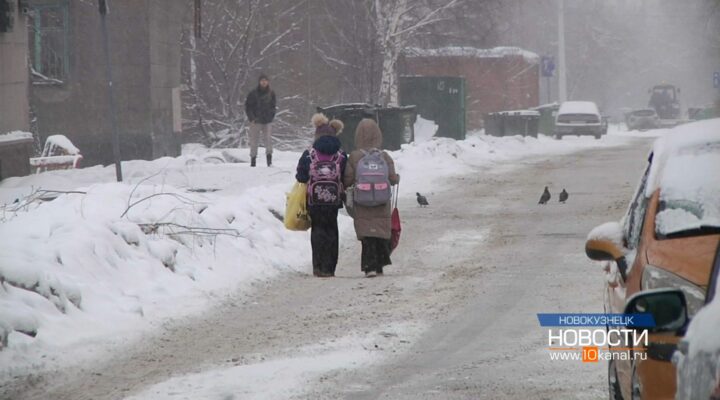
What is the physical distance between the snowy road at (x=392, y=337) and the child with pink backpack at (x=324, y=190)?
0.31 metres

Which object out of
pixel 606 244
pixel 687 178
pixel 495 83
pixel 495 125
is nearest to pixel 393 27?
pixel 495 125

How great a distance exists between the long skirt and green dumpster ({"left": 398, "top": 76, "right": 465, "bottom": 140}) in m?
27.5

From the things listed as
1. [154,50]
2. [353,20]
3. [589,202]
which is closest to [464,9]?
[353,20]

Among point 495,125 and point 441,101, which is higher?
point 441,101

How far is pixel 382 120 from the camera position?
3159 cm

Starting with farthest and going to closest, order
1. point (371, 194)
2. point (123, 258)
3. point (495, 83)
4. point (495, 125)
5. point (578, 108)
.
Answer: point (495, 83)
point (578, 108)
point (495, 125)
point (371, 194)
point (123, 258)

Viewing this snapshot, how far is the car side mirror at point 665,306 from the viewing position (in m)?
4.42

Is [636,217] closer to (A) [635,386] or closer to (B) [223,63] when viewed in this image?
(A) [635,386]

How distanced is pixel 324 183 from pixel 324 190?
7cm

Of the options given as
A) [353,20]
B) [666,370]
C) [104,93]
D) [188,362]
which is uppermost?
[353,20]

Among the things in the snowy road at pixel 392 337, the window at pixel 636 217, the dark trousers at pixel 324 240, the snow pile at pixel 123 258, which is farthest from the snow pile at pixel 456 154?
the window at pixel 636 217

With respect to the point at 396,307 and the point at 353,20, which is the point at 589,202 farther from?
the point at 353,20

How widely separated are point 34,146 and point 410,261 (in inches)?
800

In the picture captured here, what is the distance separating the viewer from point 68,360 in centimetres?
868
